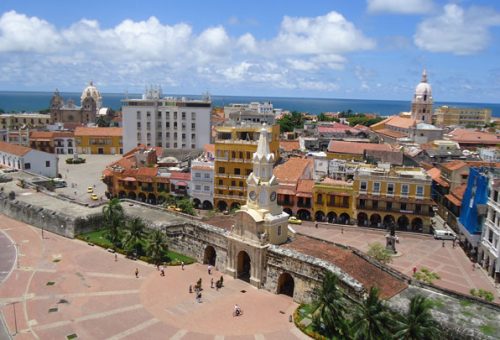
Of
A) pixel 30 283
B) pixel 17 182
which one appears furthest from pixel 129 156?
pixel 30 283

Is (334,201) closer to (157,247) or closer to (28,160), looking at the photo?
(157,247)

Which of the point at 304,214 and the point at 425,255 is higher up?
the point at 304,214

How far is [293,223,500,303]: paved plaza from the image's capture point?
Result: 4481 centimetres

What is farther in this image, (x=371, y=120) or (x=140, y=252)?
(x=371, y=120)

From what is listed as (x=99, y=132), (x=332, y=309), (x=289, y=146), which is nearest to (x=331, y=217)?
(x=332, y=309)

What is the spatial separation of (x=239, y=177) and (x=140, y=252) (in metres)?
23.0

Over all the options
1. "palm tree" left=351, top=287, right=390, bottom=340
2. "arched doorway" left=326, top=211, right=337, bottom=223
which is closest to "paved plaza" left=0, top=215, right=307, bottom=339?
"palm tree" left=351, top=287, right=390, bottom=340

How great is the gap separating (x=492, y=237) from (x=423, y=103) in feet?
323

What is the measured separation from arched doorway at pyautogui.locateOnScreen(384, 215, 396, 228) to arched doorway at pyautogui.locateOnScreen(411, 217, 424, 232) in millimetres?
2551

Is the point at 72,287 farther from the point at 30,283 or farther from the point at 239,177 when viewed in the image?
the point at 239,177

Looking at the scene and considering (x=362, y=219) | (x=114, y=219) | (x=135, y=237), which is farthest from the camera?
(x=362, y=219)

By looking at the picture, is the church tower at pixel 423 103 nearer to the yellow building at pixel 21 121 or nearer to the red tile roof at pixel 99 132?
the red tile roof at pixel 99 132

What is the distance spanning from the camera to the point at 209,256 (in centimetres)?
Answer: 4709

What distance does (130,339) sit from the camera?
32.2 metres
